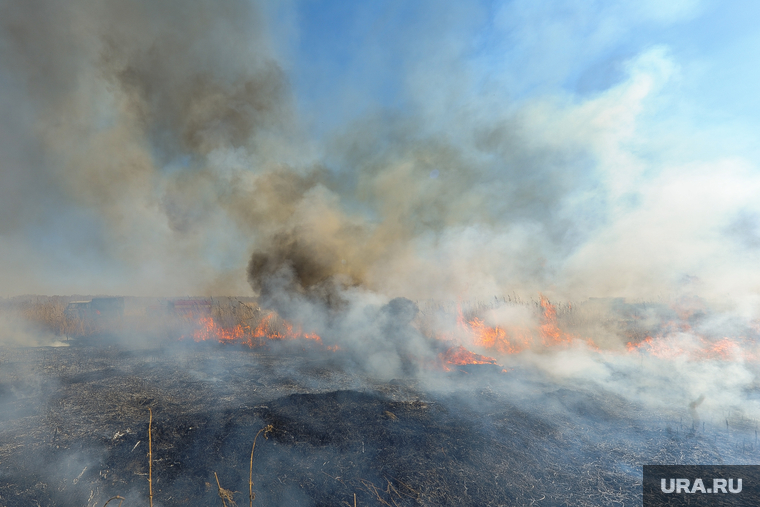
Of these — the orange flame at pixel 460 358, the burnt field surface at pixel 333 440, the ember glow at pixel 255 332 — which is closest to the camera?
the burnt field surface at pixel 333 440

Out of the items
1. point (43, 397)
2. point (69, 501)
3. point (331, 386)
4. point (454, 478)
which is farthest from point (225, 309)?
point (454, 478)

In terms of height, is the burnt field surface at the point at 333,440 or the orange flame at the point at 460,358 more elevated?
the orange flame at the point at 460,358

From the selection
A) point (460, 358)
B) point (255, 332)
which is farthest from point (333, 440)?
point (255, 332)

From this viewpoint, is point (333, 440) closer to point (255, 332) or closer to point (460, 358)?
point (460, 358)

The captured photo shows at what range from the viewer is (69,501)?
19.4 ft

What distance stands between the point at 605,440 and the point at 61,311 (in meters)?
42.2

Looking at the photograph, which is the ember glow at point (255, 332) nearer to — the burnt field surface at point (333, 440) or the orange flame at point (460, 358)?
the burnt field surface at point (333, 440)

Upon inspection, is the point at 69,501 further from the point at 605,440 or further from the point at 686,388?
the point at 686,388

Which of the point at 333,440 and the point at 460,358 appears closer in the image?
the point at 333,440

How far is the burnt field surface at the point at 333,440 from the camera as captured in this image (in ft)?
21.1

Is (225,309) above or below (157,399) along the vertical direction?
above

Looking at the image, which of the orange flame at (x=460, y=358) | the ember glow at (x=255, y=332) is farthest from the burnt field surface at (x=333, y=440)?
the ember glow at (x=255, y=332)

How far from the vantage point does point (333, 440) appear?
27.3 ft

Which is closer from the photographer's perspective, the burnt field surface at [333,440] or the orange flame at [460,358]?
the burnt field surface at [333,440]
